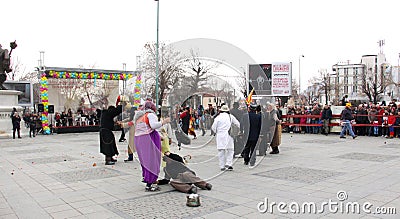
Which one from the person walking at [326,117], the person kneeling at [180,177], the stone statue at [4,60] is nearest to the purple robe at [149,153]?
the person kneeling at [180,177]

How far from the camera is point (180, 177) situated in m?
7.02

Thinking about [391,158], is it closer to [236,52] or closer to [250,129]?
[250,129]

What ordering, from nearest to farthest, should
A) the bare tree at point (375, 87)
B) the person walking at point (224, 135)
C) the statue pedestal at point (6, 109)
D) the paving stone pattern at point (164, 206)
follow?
the paving stone pattern at point (164, 206), the person walking at point (224, 135), the statue pedestal at point (6, 109), the bare tree at point (375, 87)

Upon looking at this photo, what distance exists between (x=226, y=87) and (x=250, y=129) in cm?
240

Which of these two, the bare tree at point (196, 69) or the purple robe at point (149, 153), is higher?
the bare tree at point (196, 69)

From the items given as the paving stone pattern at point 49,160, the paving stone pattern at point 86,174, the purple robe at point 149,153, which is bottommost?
the paving stone pattern at point 49,160

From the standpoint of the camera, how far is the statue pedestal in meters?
21.0

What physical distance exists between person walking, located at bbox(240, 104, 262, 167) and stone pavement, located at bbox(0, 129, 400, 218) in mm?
372

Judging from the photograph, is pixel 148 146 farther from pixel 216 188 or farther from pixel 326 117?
pixel 326 117

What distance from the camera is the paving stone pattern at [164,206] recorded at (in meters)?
5.37

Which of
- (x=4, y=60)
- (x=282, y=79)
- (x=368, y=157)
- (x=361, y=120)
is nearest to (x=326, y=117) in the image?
(x=361, y=120)

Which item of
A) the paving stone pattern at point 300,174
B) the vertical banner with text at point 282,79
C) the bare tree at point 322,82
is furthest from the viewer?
the bare tree at point 322,82

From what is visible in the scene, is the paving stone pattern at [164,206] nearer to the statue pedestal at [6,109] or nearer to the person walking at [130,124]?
the person walking at [130,124]

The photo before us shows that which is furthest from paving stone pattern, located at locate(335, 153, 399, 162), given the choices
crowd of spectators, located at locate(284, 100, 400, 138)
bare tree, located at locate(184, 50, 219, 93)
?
crowd of spectators, located at locate(284, 100, 400, 138)
